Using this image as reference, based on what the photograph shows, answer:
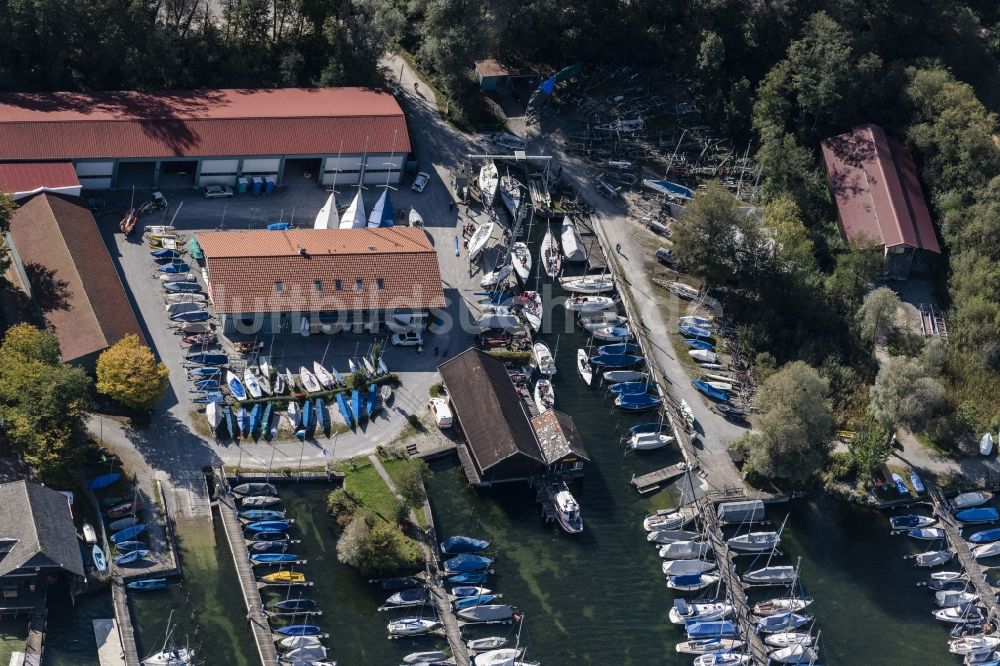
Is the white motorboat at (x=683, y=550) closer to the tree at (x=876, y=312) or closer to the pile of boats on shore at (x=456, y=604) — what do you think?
the pile of boats on shore at (x=456, y=604)

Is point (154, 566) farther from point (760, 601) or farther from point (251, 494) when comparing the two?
point (760, 601)

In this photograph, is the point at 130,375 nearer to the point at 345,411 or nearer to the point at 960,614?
the point at 345,411

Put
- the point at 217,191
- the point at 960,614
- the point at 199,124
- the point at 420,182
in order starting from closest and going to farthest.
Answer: the point at 960,614 < the point at 199,124 < the point at 217,191 < the point at 420,182

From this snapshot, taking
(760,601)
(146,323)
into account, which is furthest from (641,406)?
(146,323)

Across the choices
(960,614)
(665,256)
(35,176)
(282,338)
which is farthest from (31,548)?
(960,614)

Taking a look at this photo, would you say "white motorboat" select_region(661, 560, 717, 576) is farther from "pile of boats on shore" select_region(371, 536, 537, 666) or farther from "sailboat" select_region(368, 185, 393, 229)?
"sailboat" select_region(368, 185, 393, 229)

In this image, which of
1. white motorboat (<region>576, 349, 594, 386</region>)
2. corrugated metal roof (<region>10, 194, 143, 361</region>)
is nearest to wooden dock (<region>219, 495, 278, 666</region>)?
corrugated metal roof (<region>10, 194, 143, 361</region>)
